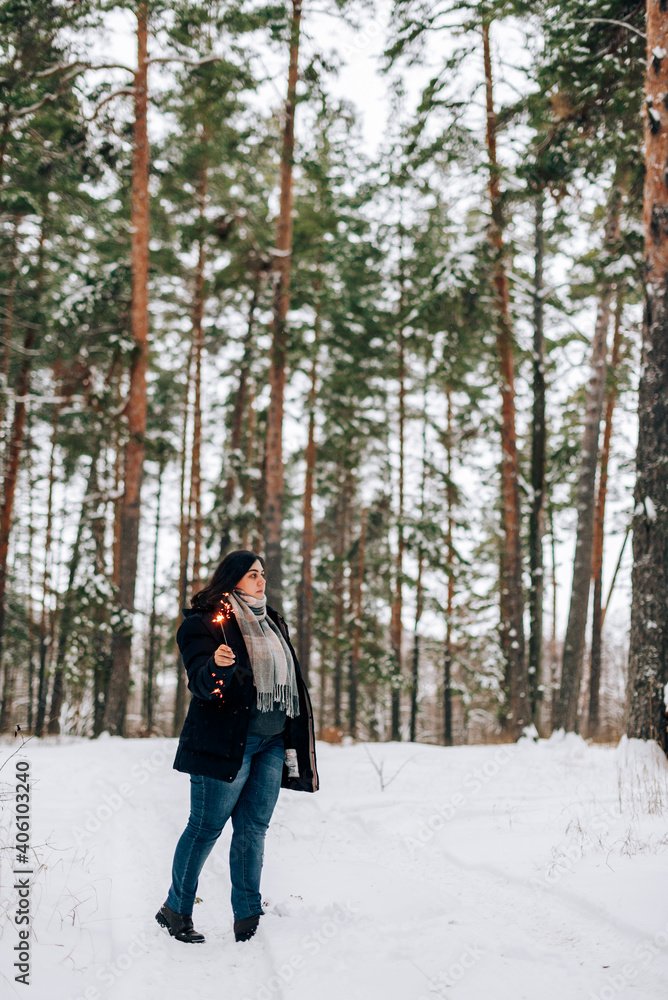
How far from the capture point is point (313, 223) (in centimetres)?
1329

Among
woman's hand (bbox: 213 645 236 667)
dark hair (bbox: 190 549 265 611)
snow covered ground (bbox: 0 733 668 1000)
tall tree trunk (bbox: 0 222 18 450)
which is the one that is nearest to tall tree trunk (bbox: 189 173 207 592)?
tall tree trunk (bbox: 0 222 18 450)

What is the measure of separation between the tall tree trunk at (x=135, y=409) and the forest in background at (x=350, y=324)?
0.05 m

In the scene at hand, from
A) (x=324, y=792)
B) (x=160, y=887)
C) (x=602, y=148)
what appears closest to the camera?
(x=160, y=887)

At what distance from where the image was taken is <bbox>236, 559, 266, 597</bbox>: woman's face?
348cm

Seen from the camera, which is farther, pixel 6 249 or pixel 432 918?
pixel 6 249

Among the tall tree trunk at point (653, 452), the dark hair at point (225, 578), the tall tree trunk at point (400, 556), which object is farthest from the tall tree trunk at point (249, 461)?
the dark hair at point (225, 578)

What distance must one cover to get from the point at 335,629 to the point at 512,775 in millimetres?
13217

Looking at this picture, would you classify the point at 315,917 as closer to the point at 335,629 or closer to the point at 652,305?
the point at 652,305

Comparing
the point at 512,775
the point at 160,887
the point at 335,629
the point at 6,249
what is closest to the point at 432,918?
the point at 160,887

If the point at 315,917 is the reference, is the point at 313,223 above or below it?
above

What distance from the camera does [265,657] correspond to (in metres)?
3.33

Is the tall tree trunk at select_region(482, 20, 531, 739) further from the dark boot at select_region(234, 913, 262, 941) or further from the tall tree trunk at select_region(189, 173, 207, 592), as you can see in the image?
the dark boot at select_region(234, 913, 262, 941)

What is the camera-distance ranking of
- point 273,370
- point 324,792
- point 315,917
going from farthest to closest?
point 273,370
point 324,792
point 315,917

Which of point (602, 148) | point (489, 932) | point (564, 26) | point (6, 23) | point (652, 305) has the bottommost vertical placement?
point (489, 932)
